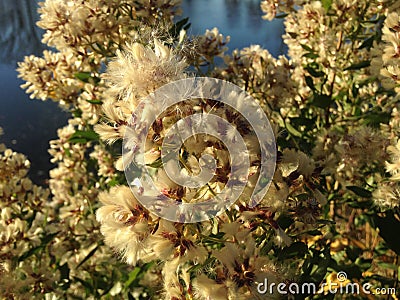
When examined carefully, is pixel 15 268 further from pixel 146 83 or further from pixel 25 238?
pixel 146 83

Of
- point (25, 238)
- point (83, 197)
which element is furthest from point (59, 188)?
point (25, 238)

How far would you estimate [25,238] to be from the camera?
1632 millimetres

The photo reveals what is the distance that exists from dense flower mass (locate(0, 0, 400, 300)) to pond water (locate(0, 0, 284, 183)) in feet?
5.98

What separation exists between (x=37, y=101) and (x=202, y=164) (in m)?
4.62

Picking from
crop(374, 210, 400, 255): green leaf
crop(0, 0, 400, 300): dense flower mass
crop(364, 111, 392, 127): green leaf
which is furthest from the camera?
crop(364, 111, 392, 127): green leaf

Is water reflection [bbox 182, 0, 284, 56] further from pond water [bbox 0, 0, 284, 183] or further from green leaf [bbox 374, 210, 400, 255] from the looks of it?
green leaf [bbox 374, 210, 400, 255]

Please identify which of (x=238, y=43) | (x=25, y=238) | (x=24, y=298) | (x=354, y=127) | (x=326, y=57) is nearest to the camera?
(x=24, y=298)

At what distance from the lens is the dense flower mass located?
846mm

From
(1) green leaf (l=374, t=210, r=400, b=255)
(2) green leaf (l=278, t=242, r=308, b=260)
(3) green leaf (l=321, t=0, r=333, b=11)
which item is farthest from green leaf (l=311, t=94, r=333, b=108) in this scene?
(2) green leaf (l=278, t=242, r=308, b=260)

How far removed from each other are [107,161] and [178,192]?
58.7 inches

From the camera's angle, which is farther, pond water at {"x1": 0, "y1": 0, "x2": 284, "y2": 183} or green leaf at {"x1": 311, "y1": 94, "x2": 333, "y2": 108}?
pond water at {"x1": 0, "y1": 0, "x2": 284, "y2": 183}

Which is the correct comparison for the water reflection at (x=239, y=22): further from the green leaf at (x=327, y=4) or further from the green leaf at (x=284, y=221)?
the green leaf at (x=284, y=221)

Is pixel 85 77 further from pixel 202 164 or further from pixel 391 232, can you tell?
pixel 391 232

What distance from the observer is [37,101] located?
16.6 ft
